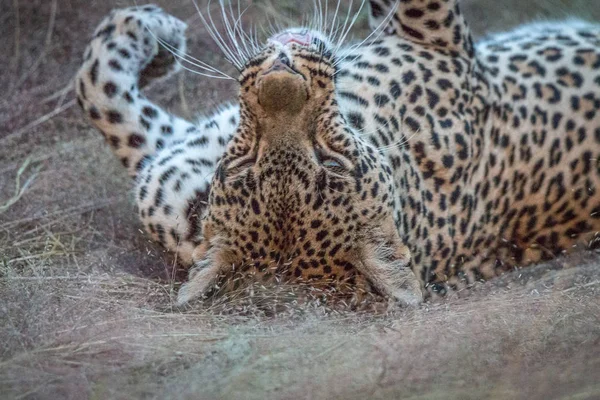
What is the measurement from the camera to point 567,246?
493 centimetres

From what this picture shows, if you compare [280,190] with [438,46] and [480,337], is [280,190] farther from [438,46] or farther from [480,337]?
[438,46]

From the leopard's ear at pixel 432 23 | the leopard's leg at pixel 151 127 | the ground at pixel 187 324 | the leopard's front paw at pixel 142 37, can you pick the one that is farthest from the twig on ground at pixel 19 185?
the leopard's ear at pixel 432 23

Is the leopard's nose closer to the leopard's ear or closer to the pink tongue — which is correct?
the pink tongue

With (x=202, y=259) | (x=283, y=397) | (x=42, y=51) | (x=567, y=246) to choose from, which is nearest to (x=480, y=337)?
(x=283, y=397)

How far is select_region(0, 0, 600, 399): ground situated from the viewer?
2912 millimetres

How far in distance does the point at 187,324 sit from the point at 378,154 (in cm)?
127

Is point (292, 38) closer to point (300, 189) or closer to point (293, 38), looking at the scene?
point (293, 38)

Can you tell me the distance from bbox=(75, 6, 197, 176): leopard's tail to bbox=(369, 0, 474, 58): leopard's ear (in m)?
1.42

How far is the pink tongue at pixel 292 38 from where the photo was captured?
154 inches

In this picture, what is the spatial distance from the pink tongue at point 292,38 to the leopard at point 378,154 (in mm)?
16

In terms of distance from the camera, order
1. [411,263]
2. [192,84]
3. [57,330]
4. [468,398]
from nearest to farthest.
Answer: [468,398]
[57,330]
[411,263]
[192,84]

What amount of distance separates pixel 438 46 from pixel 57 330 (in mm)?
2658

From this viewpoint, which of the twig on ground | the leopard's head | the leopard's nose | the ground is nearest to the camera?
the ground

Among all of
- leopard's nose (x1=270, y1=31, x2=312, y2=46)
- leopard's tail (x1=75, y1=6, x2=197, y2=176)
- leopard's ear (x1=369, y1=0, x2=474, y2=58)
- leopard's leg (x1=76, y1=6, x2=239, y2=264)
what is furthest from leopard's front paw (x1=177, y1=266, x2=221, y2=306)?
leopard's ear (x1=369, y1=0, x2=474, y2=58)
